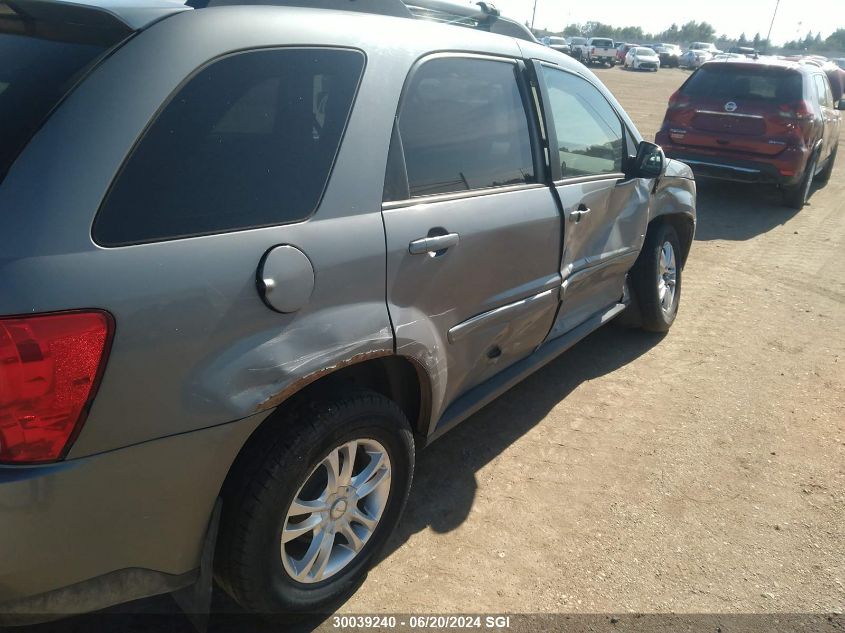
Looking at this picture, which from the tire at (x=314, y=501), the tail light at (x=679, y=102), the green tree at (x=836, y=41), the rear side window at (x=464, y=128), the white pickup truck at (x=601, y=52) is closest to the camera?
the tire at (x=314, y=501)

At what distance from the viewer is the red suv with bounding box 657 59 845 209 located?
27.2 feet

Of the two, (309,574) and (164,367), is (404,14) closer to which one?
(164,367)

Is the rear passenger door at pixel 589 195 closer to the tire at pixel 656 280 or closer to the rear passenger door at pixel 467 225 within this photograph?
the rear passenger door at pixel 467 225

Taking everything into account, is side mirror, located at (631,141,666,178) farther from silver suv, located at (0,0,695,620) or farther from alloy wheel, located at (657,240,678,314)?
silver suv, located at (0,0,695,620)

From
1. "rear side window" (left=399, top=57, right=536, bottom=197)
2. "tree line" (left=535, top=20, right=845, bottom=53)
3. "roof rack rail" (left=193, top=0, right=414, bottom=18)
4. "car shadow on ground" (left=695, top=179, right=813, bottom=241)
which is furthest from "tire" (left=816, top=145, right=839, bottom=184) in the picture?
"tree line" (left=535, top=20, right=845, bottom=53)

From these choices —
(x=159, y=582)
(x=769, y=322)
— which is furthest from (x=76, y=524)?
(x=769, y=322)

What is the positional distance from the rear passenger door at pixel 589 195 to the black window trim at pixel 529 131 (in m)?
0.09

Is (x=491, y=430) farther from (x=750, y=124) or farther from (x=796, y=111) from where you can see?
(x=796, y=111)

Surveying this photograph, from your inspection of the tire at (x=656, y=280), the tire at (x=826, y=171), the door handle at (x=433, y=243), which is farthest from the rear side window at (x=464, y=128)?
the tire at (x=826, y=171)

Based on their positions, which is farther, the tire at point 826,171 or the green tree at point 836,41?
the green tree at point 836,41

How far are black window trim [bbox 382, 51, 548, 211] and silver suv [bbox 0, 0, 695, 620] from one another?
0.02 metres

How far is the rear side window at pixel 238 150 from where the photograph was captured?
169cm

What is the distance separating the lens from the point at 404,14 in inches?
102

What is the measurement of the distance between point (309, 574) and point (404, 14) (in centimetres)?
199
